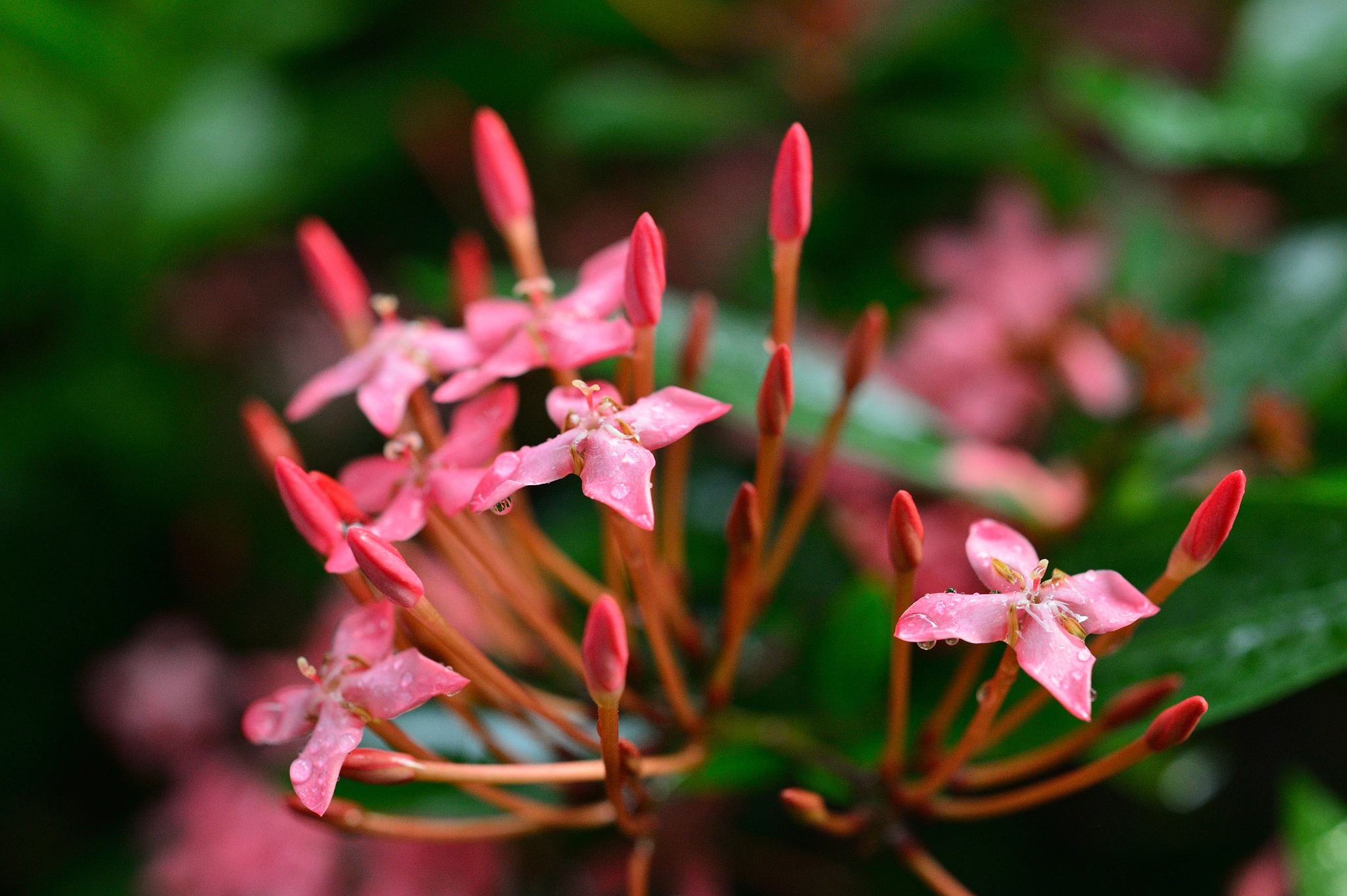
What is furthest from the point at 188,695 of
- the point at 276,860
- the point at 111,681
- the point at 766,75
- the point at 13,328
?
the point at 766,75

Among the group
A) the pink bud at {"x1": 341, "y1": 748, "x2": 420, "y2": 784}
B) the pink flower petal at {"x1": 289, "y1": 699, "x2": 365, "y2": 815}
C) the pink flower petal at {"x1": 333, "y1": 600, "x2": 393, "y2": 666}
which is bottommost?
the pink bud at {"x1": 341, "y1": 748, "x2": 420, "y2": 784}

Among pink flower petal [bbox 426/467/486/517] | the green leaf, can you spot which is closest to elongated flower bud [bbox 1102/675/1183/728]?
the green leaf

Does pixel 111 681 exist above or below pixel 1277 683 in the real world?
below

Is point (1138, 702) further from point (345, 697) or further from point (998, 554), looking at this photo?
point (345, 697)

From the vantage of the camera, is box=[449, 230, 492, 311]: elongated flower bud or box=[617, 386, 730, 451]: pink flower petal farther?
box=[449, 230, 492, 311]: elongated flower bud

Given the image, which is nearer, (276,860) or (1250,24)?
(276,860)

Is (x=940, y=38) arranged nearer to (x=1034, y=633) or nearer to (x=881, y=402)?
(x=881, y=402)

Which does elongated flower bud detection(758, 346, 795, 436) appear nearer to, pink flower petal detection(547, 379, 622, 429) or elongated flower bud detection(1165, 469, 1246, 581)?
pink flower petal detection(547, 379, 622, 429)

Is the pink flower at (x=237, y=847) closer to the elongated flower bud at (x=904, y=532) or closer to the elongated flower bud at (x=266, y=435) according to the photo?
the elongated flower bud at (x=266, y=435)
